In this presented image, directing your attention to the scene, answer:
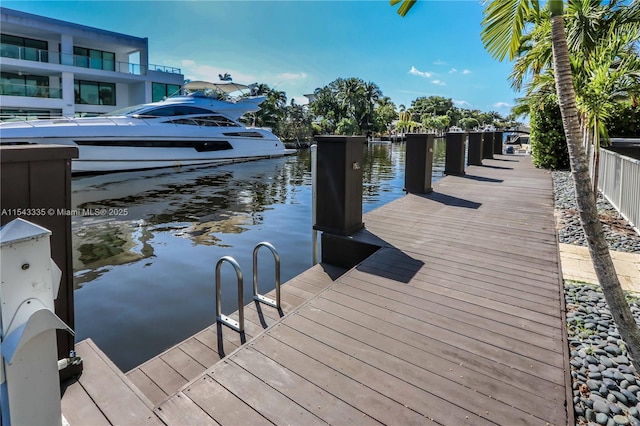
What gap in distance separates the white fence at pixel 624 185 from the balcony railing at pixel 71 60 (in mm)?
26397

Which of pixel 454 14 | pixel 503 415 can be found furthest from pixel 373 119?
pixel 503 415

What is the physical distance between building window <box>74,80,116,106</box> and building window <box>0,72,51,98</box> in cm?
166

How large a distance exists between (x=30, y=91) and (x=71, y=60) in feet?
9.63

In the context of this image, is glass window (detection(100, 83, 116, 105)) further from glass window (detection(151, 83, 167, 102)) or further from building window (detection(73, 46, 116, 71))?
glass window (detection(151, 83, 167, 102))

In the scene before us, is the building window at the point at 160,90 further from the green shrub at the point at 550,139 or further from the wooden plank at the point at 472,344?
the wooden plank at the point at 472,344

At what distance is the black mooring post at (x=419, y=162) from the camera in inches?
309

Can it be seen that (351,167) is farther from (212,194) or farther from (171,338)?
(212,194)

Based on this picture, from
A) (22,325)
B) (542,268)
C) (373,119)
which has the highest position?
(373,119)

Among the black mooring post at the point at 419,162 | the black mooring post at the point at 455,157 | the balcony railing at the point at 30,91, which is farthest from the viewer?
the balcony railing at the point at 30,91

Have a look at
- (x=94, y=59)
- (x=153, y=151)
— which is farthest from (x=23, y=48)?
(x=153, y=151)

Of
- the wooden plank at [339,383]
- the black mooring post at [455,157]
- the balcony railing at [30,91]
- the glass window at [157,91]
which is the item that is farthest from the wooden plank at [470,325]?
the glass window at [157,91]

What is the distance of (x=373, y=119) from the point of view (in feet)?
164

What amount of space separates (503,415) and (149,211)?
981 cm

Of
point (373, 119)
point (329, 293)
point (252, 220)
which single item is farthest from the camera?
point (373, 119)
